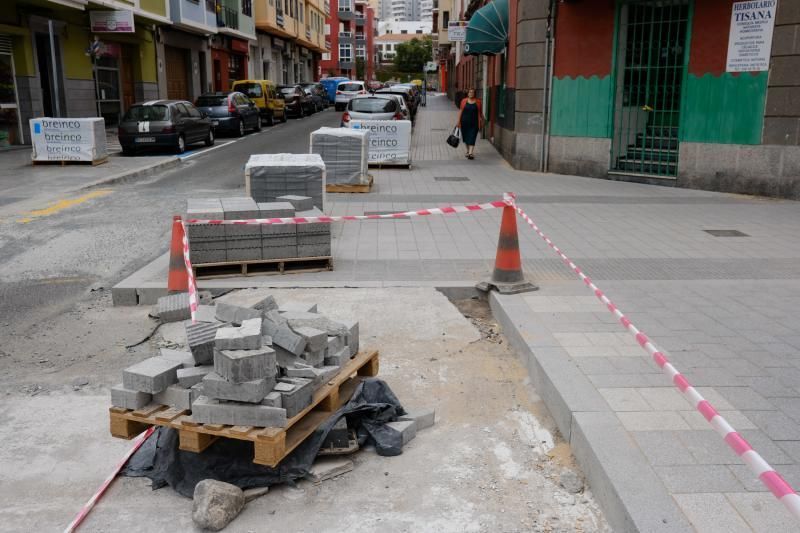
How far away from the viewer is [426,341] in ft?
20.4

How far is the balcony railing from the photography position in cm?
3675

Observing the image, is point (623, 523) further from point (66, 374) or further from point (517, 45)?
point (517, 45)

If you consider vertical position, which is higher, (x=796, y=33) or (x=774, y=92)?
(x=796, y=33)

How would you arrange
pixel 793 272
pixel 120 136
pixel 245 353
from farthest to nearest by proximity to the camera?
pixel 120 136 → pixel 793 272 → pixel 245 353

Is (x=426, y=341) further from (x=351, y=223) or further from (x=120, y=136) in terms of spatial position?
(x=120, y=136)

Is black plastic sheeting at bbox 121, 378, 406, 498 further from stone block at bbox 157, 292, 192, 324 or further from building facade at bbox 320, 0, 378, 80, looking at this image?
building facade at bbox 320, 0, 378, 80

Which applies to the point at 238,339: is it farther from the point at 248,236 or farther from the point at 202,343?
the point at 248,236

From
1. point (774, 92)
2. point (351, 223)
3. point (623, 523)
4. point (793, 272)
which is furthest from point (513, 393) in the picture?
point (774, 92)

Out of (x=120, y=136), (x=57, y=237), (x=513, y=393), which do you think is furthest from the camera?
(x=120, y=136)

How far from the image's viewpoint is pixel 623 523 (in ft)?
11.0

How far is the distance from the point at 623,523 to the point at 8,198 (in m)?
13.0

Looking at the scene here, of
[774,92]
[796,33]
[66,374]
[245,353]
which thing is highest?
[796,33]

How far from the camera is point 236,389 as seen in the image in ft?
12.1

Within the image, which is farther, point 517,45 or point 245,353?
point 517,45
